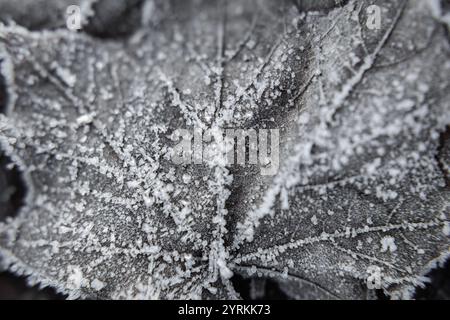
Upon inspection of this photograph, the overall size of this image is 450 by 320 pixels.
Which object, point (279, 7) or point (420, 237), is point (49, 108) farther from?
point (420, 237)

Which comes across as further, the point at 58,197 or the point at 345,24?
the point at 58,197

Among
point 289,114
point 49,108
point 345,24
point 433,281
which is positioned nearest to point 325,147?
point 289,114

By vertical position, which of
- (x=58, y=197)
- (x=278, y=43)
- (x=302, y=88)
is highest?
(x=278, y=43)

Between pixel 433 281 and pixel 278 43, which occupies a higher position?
pixel 278 43

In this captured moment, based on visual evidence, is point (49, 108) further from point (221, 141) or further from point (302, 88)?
point (302, 88)

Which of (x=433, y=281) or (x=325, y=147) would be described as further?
(x=433, y=281)
